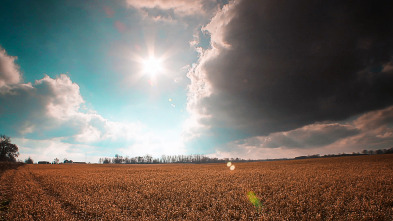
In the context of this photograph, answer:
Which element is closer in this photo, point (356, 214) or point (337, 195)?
point (356, 214)

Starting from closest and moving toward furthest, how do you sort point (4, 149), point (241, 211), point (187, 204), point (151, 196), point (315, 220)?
point (315, 220)
point (241, 211)
point (187, 204)
point (151, 196)
point (4, 149)

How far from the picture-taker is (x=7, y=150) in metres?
85.6

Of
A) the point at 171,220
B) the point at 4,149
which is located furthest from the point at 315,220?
the point at 4,149

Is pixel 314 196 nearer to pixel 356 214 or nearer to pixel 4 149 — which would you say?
pixel 356 214

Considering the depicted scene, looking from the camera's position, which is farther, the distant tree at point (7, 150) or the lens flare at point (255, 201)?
the distant tree at point (7, 150)

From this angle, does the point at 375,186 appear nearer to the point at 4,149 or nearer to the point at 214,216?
the point at 214,216

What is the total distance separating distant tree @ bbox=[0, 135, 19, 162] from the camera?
274ft

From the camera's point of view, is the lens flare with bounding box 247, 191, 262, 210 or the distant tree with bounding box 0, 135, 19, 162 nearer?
the lens flare with bounding box 247, 191, 262, 210

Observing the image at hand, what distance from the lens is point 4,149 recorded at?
8438 centimetres

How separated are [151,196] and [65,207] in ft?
21.1

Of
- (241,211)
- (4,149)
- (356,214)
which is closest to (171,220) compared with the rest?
(241,211)

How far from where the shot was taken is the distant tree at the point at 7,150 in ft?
274

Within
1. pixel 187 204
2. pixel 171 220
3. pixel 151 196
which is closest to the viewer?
pixel 171 220

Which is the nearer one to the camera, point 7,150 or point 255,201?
point 255,201
